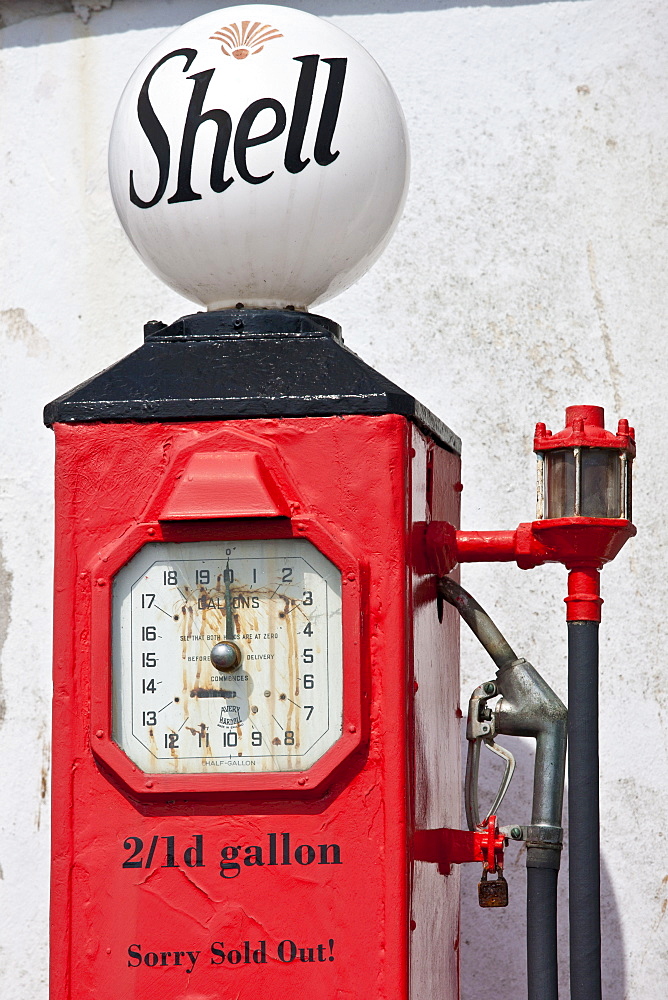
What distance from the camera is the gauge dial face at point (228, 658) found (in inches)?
83.8

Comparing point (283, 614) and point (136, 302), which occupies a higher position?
point (136, 302)

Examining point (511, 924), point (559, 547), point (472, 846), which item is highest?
point (559, 547)

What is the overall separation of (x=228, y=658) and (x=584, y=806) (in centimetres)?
64

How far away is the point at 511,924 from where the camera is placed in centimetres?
328

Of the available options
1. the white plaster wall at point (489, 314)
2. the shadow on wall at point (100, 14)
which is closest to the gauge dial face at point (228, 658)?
the white plaster wall at point (489, 314)

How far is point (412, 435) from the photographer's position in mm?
2242

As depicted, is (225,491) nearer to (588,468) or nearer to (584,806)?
(588,468)

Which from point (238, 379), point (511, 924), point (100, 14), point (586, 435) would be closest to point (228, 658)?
point (238, 379)

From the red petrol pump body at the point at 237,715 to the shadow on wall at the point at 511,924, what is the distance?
3.68 feet

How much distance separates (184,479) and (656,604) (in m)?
1.49

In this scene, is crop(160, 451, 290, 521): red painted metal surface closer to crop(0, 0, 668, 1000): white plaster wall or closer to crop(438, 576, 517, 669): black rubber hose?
crop(438, 576, 517, 669): black rubber hose

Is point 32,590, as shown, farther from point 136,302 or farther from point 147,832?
point 147,832

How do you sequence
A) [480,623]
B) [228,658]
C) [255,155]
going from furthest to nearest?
[480,623], [255,155], [228,658]

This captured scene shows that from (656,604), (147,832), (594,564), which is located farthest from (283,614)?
(656,604)
